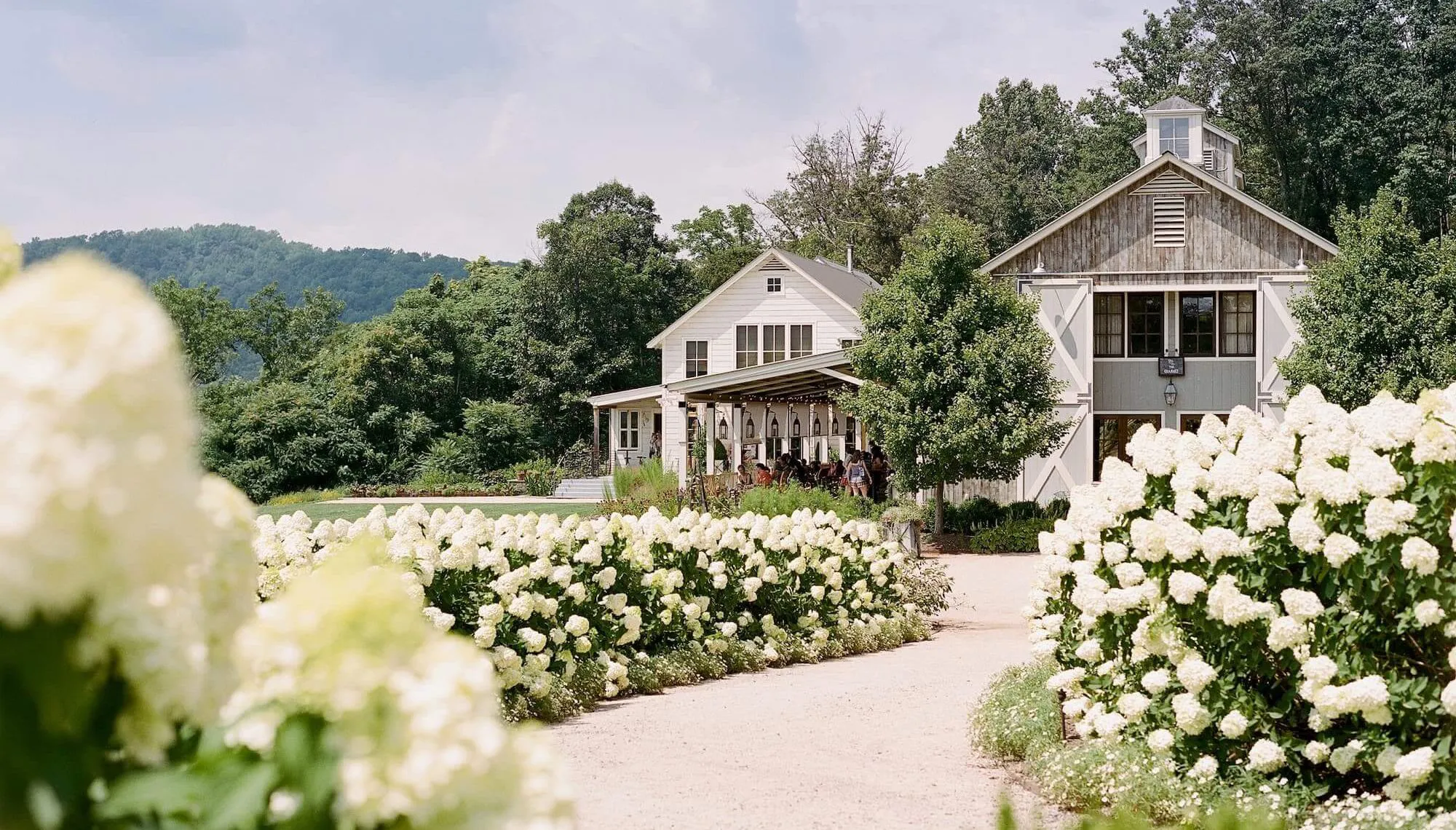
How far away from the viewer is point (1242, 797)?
17.9 feet

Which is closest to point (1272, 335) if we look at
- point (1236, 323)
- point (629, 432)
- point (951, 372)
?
point (1236, 323)

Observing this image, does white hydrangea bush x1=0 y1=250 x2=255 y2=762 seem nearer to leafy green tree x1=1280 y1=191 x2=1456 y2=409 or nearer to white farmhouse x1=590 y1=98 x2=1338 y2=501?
white farmhouse x1=590 y1=98 x2=1338 y2=501

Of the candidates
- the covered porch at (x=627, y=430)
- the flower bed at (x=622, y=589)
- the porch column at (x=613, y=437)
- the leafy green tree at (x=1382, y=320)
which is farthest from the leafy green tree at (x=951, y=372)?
the porch column at (x=613, y=437)

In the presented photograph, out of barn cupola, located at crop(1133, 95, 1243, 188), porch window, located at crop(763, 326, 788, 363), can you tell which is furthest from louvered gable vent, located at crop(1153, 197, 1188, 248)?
porch window, located at crop(763, 326, 788, 363)

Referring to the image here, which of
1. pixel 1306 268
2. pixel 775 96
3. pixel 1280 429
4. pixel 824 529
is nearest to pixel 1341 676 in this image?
pixel 1280 429

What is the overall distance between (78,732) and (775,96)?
53331mm

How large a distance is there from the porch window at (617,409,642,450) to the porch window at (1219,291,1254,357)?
776 inches

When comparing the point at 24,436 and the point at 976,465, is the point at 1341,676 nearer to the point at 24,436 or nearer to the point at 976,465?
the point at 24,436

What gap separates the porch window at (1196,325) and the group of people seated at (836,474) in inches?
301

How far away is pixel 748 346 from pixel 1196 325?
1271cm

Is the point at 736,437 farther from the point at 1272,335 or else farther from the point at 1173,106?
the point at 1173,106

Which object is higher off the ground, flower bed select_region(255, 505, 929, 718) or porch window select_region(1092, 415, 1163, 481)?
porch window select_region(1092, 415, 1163, 481)

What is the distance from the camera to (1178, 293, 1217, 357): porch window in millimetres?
29906

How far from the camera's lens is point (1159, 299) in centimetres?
3009
